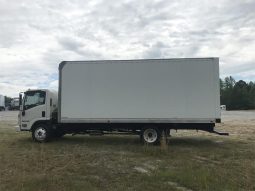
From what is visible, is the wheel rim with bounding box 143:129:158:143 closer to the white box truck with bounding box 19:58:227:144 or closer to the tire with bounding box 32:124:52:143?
the white box truck with bounding box 19:58:227:144

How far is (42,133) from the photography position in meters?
17.5

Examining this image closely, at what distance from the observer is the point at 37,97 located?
17.8 metres

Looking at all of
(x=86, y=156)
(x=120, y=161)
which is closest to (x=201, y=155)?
(x=120, y=161)

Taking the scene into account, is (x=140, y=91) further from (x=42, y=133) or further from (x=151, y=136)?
(x=42, y=133)

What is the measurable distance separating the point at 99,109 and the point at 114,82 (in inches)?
52.9

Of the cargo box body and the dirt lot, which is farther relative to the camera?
the cargo box body

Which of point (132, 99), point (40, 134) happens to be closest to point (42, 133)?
point (40, 134)

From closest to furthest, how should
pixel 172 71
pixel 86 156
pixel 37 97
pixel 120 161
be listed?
pixel 120 161 → pixel 86 156 → pixel 172 71 → pixel 37 97

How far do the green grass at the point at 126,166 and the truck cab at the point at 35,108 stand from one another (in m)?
0.94

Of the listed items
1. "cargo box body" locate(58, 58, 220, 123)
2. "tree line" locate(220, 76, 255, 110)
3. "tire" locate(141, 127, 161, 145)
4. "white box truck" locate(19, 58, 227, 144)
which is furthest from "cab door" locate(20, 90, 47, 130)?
"tree line" locate(220, 76, 255, 110)

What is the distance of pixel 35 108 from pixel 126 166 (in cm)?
766

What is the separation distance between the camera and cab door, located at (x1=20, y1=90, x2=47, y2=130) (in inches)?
694

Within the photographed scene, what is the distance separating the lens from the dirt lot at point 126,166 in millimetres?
8945

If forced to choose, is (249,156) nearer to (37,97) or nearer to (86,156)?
(86,156)
